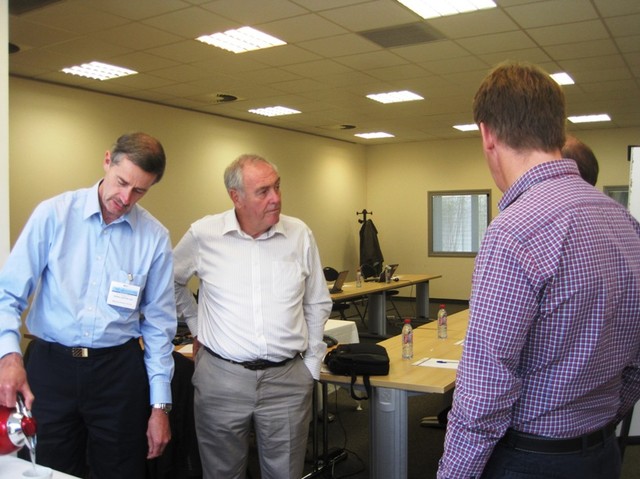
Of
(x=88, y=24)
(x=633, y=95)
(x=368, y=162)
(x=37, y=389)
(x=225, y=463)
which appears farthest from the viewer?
(x=368, y=162)

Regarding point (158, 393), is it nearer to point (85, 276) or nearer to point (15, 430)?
point (85, 276)

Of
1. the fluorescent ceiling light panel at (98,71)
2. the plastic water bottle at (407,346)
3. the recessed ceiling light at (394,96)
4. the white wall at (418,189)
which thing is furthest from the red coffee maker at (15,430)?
the white wall at (418,189)

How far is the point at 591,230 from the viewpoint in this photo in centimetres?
124

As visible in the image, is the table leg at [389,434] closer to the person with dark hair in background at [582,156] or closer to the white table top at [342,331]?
the person with dark hair in background at [582,156]

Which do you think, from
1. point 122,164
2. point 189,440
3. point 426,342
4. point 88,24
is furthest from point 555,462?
point 88,24

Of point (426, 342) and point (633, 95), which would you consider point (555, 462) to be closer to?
point (426, 342)

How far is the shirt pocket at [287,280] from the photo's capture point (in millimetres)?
2486

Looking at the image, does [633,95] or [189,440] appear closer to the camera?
[189,440]

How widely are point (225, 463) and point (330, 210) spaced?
959cm

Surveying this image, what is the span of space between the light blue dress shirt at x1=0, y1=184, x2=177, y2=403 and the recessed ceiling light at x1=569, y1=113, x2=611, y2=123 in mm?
9014

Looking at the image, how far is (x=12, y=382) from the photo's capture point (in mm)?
1446

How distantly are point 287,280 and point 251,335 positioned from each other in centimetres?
27

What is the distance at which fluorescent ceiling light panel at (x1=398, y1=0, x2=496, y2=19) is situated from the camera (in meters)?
4.59

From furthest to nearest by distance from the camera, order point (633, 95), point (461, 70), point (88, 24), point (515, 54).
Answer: point (633, 95) → point (461, 70) → point (515, 54) → point (88, 24)
